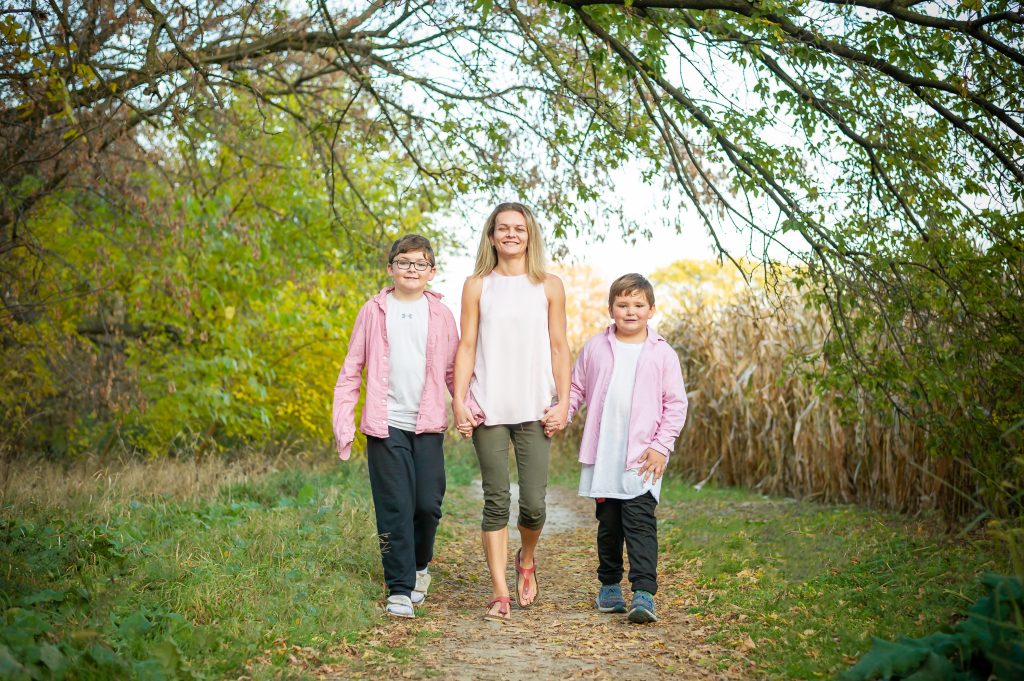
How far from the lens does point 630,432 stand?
498 cm

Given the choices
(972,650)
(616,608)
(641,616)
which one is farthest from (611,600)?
(972,650)

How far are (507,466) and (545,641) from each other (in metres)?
0.92

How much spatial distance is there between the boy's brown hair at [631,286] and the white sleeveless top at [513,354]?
0.42 meters

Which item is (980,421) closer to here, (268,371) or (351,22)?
(351,22)

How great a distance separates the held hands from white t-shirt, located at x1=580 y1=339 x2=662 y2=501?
25 centimetres

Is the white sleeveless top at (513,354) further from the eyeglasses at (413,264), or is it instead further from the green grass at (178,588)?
the green grass at (178,588)

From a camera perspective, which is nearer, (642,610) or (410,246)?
(642,610)

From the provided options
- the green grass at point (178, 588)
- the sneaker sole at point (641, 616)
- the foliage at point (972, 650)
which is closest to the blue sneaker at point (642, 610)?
the sneaker sole at point (641, 616)

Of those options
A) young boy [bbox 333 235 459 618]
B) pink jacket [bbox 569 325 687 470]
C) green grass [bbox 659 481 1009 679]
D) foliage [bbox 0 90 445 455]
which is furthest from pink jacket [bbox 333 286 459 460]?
foliage [bbox 0 90 445 455]

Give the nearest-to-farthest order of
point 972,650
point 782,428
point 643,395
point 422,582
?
1. point 972,650
2. point 643,395
3. point 422,582
4. point 782,428

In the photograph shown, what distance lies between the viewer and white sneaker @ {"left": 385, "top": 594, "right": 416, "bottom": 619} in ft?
15.8

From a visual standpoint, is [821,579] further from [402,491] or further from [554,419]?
[402,491]

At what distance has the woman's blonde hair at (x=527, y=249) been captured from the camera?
5.06m

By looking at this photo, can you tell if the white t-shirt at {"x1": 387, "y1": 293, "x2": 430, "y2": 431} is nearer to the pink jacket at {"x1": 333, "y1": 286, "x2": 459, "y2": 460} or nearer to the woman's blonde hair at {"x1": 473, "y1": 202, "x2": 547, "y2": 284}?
the pink jacket at {"x1": 333, "y1": 286, "x2": 459, "y2": 460}
